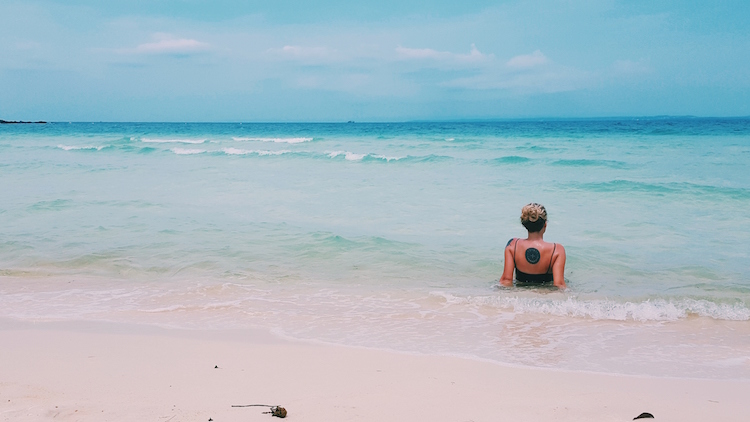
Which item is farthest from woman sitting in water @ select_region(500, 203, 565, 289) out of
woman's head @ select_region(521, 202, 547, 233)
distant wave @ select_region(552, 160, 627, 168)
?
distant wave @ select_region(552, 160, 627, 168)

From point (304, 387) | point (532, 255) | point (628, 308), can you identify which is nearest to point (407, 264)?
point (532, 255)

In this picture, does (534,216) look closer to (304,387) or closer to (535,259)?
(535,259)

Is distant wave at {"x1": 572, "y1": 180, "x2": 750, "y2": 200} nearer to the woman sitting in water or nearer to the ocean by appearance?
the ocean

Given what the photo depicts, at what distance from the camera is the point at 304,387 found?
12.0 ft

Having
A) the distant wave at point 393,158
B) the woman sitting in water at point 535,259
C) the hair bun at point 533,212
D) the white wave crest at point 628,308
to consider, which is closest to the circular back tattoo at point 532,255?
the woman sitting in water at point 535,259

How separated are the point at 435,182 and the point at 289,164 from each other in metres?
9.71

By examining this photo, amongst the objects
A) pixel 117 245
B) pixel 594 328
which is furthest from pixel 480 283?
pixel 117 245

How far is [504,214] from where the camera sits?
12.1 meters

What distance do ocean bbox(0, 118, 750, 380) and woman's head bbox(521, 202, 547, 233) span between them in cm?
77

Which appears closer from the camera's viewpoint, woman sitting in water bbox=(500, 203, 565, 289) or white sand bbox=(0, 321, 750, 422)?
white sand bbox=(0, 321, 750, 422)

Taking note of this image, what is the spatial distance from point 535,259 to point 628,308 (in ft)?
3.73

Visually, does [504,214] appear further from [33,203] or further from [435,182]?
[33,203]

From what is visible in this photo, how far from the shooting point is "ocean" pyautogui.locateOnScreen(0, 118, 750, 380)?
498 centimetres

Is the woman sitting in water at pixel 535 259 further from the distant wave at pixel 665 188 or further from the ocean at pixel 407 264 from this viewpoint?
the distant wave at pixel 665 188
